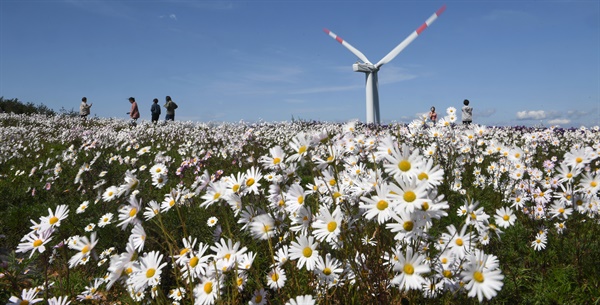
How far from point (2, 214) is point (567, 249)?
746 cm

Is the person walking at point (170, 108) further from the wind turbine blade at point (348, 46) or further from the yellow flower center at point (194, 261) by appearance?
the yellow flower center at point (194, 261)

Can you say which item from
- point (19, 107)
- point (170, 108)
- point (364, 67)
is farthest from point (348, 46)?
point (19, 107)

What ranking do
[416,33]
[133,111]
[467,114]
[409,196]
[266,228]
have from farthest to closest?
[416,33] → [133,111] → [467,114] → [266,228] → [409,196]

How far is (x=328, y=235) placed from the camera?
1.93 metres

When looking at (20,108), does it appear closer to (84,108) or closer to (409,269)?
(84,108)

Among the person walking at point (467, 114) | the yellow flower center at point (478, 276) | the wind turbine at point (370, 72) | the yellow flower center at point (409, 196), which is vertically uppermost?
the wind turbine at point (370, 72)

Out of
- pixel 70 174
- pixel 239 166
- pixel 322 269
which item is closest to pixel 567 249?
pixel 322 269

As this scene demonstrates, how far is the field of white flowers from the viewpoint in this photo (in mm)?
1916

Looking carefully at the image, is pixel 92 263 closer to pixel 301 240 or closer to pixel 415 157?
pixel 301 240

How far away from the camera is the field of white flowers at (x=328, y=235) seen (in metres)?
1.92

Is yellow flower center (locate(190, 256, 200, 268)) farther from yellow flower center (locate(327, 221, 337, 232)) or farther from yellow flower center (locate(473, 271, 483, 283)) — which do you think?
yellow flower center (locate(473, 271, 483, 283))

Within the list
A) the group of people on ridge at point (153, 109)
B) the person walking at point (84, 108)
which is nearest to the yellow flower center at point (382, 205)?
the group of people on ridge at point (153, 109)

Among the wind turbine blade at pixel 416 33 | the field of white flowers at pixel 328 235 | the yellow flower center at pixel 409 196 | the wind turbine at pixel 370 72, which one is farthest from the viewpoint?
the wind turbine at pixel 370 72

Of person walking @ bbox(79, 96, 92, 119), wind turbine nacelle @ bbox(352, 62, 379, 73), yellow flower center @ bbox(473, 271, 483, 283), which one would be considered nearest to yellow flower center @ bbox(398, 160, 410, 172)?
yellow flower center @ bbox(473, 271, 483, 283)
